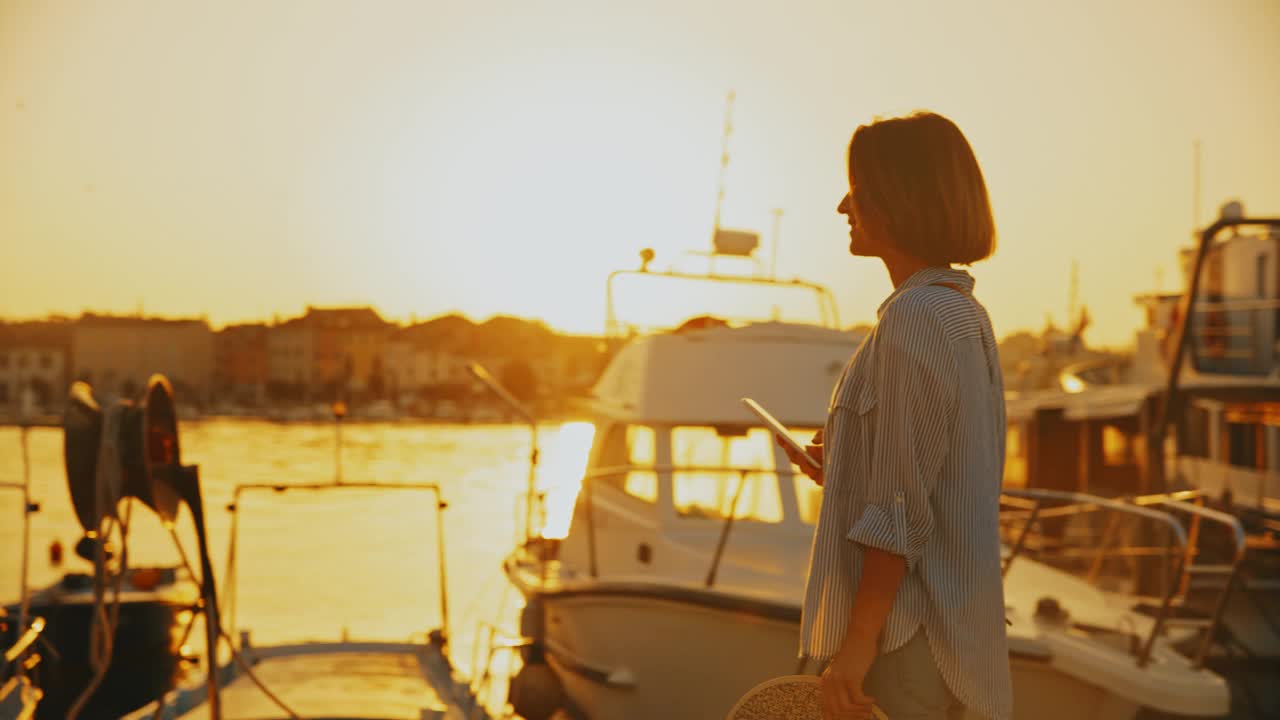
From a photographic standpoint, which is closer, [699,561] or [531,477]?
[699,561]

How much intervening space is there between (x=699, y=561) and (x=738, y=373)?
1.48 meters

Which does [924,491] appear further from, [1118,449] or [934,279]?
[1118,449]

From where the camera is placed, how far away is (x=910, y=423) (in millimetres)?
1844

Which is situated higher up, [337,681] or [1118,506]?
[1118,506]

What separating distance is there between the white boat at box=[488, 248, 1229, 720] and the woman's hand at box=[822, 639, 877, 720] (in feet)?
13.5

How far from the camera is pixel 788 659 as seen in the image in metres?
6.22

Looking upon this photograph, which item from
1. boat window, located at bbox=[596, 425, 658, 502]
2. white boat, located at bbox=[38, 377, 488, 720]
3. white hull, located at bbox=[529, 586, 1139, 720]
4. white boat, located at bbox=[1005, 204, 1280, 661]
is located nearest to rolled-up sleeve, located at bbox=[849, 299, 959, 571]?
white boat, located at bbox=[38, 377, 488, 720]

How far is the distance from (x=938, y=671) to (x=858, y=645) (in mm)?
176

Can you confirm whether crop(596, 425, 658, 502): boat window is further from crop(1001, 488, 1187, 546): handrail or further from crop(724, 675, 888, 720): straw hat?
crop(724, 675, 888, 720): straw hat

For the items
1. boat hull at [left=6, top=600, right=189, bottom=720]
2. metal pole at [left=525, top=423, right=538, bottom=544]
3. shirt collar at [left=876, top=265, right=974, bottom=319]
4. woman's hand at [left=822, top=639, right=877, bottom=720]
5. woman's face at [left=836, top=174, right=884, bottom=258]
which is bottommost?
boat hull at [left=6, top=600, right=189, bottom=720]

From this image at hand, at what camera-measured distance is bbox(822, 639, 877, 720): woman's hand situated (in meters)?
1.82

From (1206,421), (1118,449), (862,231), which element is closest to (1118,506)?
(862,231)

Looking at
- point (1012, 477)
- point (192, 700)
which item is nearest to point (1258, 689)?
point (192, 700)

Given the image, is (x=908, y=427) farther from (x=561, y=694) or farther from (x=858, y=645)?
(x=561, y=694)
